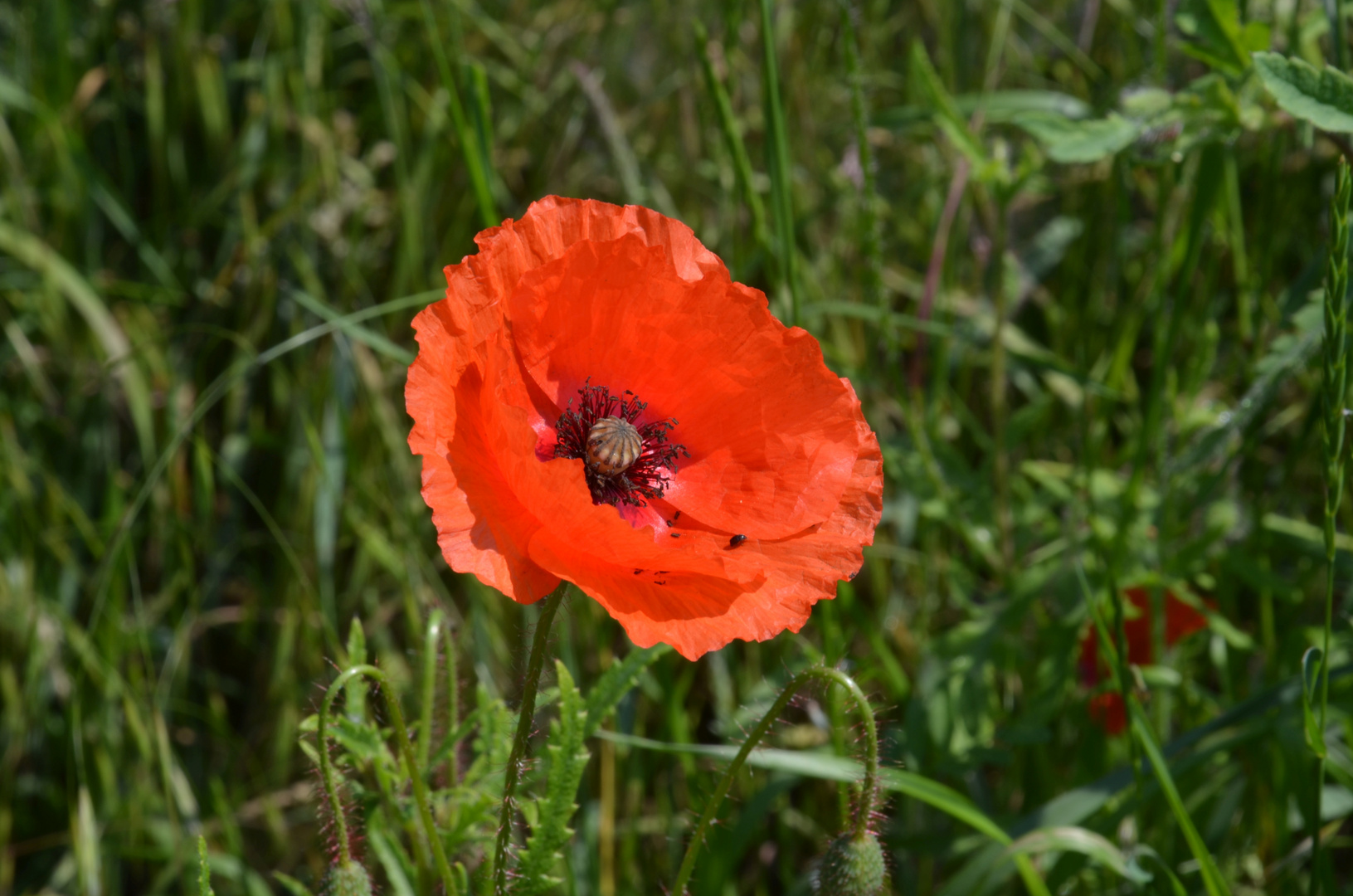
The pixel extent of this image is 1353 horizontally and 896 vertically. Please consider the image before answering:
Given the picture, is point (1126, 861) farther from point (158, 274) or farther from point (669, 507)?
point (158, 274)

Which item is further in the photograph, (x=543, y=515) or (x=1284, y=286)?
(x=1284, y=286)

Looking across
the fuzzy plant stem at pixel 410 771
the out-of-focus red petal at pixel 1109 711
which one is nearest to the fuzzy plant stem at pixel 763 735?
the fuzzy plant stem at pixel 410 771

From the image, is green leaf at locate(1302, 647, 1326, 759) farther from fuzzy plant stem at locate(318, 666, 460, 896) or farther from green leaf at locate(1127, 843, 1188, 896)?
fuzzy plant stem at locate(318, 666, 460, 896)

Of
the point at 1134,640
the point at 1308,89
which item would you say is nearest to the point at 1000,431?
the point at 1134,640

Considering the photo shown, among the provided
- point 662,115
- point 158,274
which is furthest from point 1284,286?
point 158,274

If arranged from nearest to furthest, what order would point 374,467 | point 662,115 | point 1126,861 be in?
point 1126,861, point 374,467, point 662,115

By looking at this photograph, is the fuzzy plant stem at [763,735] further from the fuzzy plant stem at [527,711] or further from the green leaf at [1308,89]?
the green leaf at [1308,89]

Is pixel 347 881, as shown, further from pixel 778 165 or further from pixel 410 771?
pixel 778 165
